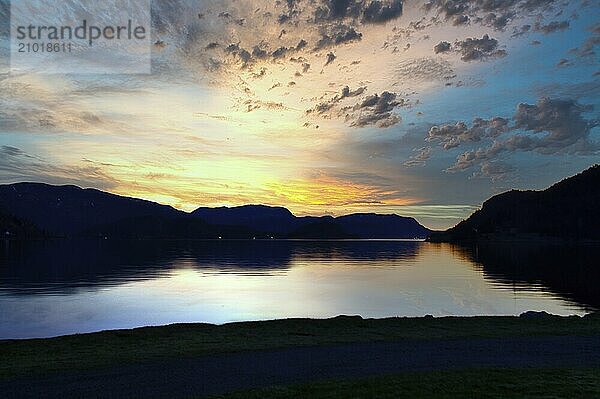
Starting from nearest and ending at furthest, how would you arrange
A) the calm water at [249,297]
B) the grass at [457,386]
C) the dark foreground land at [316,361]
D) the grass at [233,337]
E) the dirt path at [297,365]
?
1. the grass at [457,386]
2. the dark foreground land at [316,361]
3. the dirt path at [297,365]
4. the grass at [233,337]
5. the calm water at [249,297]

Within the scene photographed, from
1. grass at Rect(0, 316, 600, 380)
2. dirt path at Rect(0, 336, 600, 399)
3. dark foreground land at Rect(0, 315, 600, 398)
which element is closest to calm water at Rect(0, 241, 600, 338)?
grass at Rect(0, 316, 600, 380)

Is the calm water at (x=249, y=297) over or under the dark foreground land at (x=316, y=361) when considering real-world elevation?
under

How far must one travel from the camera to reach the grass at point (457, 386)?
43.9ft

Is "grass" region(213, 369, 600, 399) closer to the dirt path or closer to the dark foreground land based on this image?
the dark foreground land

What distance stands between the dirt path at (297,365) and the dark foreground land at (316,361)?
0.11ft

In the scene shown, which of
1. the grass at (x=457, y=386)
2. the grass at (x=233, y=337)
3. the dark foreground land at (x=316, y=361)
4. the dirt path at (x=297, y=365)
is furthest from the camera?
the grass at (x=233, y=337)

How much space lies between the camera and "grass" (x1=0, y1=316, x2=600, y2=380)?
18906 millimetres

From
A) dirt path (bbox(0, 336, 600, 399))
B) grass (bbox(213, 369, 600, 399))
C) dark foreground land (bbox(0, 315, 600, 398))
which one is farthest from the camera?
dirt path (bbox(0, 336, 600, 399))

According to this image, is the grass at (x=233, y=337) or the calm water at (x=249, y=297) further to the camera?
the calm water at (x=249, y=297)

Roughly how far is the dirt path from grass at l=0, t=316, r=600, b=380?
4.53 ft

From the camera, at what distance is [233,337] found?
2420 cm

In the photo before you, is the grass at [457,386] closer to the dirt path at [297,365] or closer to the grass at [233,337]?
the dirt path at [297,365]

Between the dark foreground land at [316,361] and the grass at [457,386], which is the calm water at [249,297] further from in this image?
the grass at [457,386]

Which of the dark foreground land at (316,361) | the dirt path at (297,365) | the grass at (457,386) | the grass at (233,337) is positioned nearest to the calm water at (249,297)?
the grass at (233,337)
